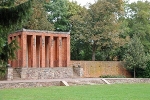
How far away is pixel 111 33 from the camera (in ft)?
117

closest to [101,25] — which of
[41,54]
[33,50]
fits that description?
[41,54]

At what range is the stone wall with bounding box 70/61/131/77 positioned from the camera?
1371 inches

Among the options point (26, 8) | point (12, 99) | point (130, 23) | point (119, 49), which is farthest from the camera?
point (130, 23)

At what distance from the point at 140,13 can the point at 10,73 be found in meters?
19.3

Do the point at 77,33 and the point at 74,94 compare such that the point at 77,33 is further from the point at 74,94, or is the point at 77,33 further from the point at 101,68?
the point at 74,94

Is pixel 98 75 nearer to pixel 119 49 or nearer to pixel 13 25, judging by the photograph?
pixel 119 49

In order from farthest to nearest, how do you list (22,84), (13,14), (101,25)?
1. (101,25)
2. (22,84)
3. (13,14)

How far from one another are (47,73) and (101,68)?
7378 mm

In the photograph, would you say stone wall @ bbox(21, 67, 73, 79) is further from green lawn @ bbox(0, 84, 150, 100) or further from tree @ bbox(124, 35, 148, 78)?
green lawn @ bbox(0, 84, 150, 100)

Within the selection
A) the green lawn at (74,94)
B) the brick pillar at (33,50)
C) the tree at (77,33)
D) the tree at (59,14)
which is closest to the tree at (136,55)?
the tree at (77,33)

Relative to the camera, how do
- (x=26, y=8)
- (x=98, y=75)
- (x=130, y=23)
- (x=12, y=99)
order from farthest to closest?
(x=130, y=23)
(x=98, y=75)
(x=12, y=99)
(x=26, y=8)

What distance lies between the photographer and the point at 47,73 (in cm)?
3066

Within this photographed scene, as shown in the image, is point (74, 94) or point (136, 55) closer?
point (74, 94)

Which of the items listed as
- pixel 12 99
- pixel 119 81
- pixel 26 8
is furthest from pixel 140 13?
pixel 26 8
